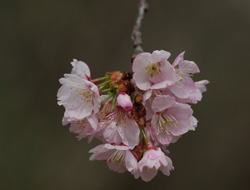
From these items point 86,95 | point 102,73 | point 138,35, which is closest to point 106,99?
point 86,95

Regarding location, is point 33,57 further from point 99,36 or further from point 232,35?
point 232,35

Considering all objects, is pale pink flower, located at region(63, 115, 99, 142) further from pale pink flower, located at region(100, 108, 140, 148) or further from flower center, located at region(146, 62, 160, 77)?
flower center, located at region(146, 62, 160, 77)

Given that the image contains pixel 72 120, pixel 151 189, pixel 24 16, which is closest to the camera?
pixel 72 120

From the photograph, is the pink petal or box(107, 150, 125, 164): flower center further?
box(107, 150, 125, 164): flower center

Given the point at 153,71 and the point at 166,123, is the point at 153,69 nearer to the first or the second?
the point at 153,71

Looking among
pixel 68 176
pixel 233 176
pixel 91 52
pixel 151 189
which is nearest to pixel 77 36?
pixel 91 52

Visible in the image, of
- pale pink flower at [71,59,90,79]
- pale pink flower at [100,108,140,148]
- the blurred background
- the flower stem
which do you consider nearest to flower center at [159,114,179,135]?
pale pink flower at [100,108,140,148]
